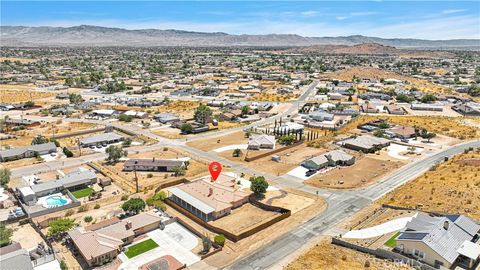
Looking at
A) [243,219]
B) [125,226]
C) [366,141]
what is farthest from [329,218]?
[366,141]

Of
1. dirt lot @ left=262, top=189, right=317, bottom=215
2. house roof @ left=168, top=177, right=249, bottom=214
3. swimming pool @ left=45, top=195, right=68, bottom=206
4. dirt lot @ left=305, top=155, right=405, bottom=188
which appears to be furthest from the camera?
dirt lot @ left=305, top=155, right=405, bottom=188

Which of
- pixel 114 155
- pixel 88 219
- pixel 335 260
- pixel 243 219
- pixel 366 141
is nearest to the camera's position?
pixel 335 260

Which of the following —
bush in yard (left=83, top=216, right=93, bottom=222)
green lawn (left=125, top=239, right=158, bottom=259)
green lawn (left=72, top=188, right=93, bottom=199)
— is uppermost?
bush in yard (left=83, top=216, right=93, bottom=222)

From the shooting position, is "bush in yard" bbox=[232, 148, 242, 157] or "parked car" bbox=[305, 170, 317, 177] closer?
"parked car" bbox=[305, 170, 317, 177]

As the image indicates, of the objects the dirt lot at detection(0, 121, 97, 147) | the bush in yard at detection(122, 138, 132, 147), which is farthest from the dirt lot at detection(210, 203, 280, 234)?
the dirt lot at detection(0, 121, 97, 147)

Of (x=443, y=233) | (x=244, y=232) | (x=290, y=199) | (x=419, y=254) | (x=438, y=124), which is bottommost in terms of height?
(x=290, y=199)

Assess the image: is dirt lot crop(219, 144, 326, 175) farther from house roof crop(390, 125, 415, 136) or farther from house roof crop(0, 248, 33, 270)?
house roof crop(0, 248, 33, 270)

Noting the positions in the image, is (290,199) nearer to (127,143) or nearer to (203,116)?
(127,143)
